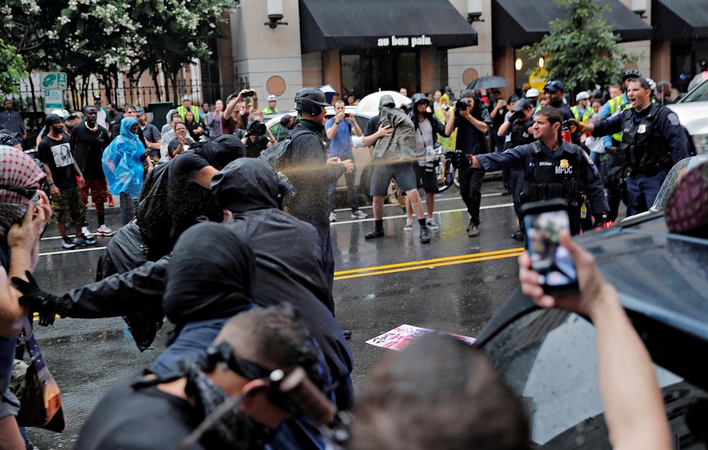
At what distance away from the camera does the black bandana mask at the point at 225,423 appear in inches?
64.9

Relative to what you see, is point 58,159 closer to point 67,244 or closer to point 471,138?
point 67,244

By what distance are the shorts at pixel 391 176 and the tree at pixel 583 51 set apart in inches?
442

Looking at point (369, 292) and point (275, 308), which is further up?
point (275, 308)

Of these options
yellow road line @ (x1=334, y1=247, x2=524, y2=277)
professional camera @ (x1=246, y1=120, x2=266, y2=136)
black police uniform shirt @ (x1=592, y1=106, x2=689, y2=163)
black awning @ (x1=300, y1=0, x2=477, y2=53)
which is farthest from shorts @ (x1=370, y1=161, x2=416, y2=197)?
black awning @ (x1=300, y1=0, x2=477, y2=53)

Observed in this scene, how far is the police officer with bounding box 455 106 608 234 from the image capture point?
673 centimetres

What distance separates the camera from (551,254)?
144cm

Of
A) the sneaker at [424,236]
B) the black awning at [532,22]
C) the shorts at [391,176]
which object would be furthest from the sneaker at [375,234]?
the black awning at [532,22]

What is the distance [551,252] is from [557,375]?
2.68 ft

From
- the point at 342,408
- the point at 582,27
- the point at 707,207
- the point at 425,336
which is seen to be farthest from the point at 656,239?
the point at 582,27

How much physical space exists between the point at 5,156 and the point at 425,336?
2354 millimetres

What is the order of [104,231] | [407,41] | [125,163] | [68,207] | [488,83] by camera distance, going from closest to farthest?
[68,207] → [125,163] → [104,231] → [488,83] → [407,41]

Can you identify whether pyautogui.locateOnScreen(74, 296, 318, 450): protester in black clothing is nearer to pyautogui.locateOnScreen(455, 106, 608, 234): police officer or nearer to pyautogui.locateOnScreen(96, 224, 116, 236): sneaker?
pyautogui.locateOnScreen(455, 106, 608, 234): police officer

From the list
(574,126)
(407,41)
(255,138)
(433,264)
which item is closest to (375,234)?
(433,264)

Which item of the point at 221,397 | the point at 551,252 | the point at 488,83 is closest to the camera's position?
the point at 551,252
